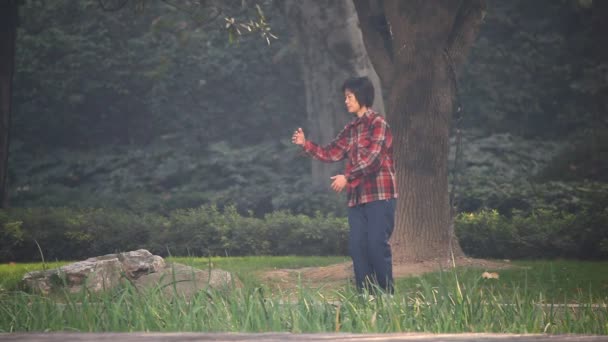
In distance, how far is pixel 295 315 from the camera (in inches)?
178

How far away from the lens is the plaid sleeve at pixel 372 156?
21.3ft

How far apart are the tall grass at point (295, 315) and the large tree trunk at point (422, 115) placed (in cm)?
480

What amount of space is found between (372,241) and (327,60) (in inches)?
409

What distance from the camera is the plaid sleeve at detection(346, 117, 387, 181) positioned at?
6.49 m

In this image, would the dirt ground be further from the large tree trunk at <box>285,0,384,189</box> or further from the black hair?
the large tree trunk at <box>285,0,384,189</box>

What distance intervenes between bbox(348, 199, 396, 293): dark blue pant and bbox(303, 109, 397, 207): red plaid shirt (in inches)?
2.9

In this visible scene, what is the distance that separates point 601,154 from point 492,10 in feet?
16.3

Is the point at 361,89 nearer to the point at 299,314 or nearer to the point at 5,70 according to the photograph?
the point at 299,314

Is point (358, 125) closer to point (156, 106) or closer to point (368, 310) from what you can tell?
point (368, 310)

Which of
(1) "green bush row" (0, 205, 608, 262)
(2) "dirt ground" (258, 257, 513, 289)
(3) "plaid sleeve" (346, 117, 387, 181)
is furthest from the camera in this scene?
(1) "green bush row" (0, 205, 608, 262)

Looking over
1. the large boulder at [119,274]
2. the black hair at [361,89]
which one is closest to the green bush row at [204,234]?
the large boulder at [119,274]

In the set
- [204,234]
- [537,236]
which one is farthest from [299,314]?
[204,234]

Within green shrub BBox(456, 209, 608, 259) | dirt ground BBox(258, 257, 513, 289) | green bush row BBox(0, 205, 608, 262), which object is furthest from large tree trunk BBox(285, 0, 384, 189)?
dirt ground BBox(258, 257, 513, 289)

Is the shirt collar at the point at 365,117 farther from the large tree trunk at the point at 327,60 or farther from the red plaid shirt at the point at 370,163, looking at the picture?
the large tree trunk at the point at 327,60
